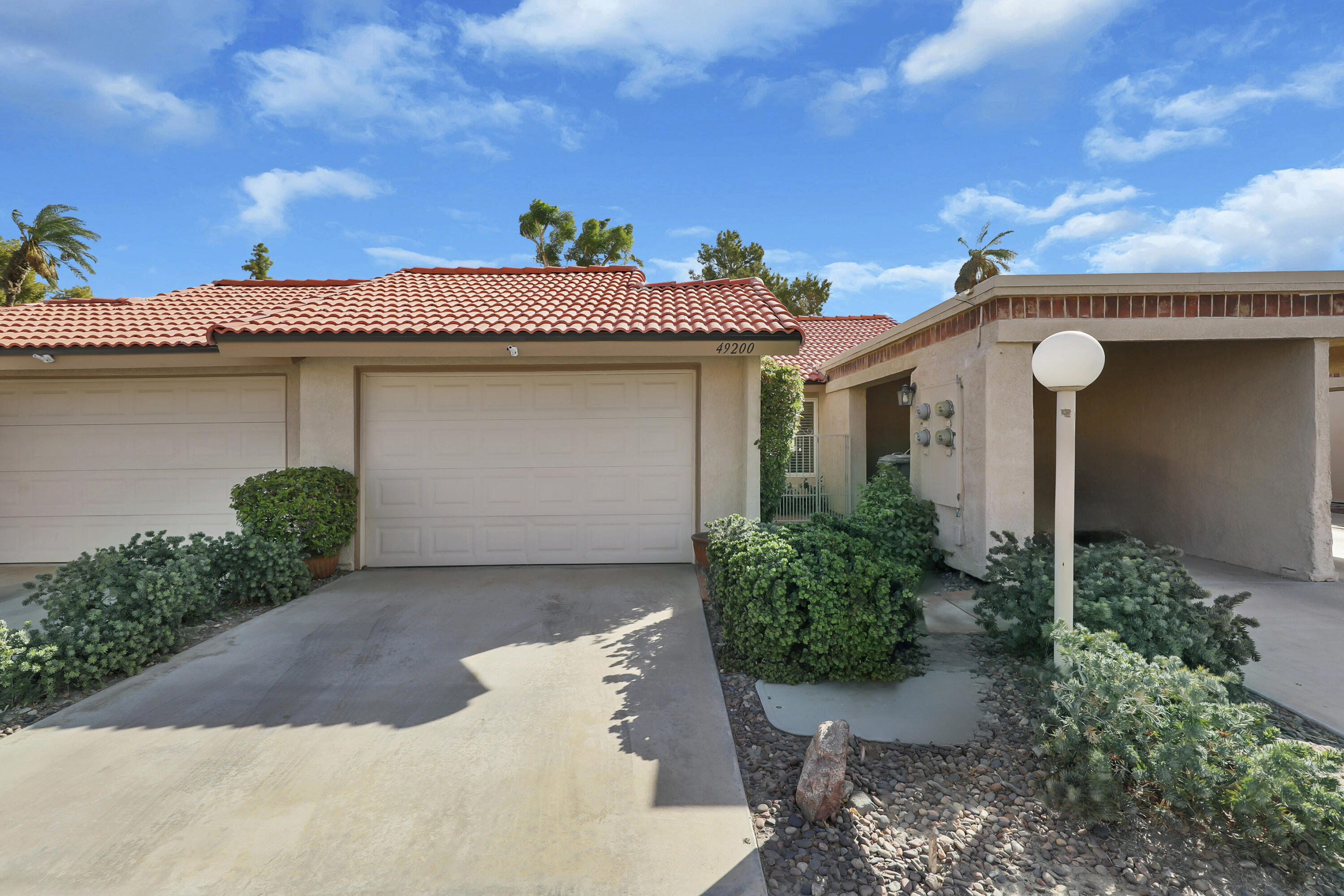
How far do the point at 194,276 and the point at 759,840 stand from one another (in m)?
13.8

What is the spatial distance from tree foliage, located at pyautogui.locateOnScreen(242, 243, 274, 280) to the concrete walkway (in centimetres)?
2950

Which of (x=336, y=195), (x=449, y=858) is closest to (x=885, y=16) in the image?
(x=449, y=858)

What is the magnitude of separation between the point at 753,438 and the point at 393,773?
5.15 m

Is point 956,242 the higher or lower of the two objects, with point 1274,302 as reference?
higher

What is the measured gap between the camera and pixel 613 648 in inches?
181

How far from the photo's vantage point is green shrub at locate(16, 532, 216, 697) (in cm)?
387

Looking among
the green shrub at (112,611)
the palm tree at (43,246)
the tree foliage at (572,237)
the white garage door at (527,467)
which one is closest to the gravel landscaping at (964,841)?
the green shrub at (112,611)

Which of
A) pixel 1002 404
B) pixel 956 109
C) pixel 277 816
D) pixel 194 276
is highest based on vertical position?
pixel 956 109

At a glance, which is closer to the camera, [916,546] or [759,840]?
[759,840]

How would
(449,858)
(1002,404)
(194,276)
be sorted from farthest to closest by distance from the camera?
(194,276) → (1002,404) → (449,858)

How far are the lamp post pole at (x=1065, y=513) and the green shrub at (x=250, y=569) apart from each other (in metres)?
6.66

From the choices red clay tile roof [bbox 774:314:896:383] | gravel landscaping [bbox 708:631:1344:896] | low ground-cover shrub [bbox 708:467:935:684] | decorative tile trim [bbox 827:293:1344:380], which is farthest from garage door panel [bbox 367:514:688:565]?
red clay tile roof [bbox 774:314:896:383]

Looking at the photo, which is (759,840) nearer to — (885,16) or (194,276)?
(885,16)

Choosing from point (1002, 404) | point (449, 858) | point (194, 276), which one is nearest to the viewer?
point (449, 858)
